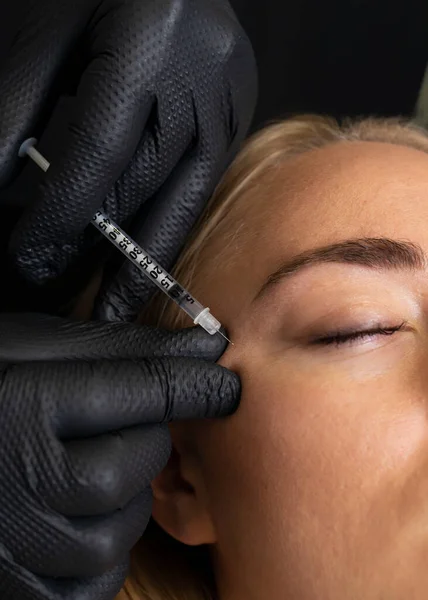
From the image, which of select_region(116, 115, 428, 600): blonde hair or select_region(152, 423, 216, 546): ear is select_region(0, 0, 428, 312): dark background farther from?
select_region(152, 423, 216, 546): ear

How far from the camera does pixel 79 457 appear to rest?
2.61 feet

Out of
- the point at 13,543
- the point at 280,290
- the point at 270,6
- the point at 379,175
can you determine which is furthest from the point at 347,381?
the point at 270,6

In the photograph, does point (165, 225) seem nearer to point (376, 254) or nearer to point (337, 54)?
point (376, 254)

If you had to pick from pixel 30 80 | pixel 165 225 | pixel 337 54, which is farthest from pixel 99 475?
pixel 337 54

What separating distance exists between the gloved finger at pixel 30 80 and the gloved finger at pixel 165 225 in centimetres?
21

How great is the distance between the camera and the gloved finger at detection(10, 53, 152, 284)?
96cm

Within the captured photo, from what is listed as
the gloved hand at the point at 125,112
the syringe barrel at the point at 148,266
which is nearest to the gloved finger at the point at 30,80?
the gloved hand at the point at 125,112

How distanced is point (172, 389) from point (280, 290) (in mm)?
222

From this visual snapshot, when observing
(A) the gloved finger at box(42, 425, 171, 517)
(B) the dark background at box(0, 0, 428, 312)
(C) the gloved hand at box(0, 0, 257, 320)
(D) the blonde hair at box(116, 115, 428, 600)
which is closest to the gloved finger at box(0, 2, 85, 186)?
(C) the gloved hand at box(0, 0, 257, 320)

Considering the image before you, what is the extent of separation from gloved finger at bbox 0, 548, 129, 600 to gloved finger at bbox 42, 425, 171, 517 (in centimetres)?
9

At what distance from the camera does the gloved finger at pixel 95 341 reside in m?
0.90

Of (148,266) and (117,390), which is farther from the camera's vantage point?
(148,266)

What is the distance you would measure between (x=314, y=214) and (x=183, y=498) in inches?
18.6

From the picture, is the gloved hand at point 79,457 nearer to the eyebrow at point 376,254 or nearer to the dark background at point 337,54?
the eyebrow at point 376,254
